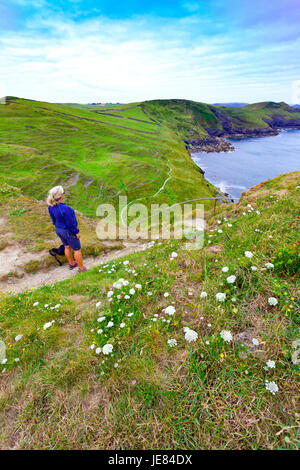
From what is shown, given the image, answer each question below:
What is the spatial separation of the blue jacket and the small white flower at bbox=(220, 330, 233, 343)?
683 cm

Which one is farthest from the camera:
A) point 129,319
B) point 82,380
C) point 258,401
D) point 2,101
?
point 2,101

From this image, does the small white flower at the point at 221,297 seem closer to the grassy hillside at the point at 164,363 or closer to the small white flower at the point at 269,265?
the grassy hillside at the point at 164,363

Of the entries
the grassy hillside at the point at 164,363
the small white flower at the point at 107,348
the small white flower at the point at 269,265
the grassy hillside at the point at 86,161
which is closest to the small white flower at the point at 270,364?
the grassy hillside at the point at 164,363

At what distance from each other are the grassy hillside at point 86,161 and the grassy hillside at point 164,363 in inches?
2575

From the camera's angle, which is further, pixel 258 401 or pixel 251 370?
pixel 251 370

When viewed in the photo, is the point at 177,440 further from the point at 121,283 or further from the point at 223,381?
the point at 121,283

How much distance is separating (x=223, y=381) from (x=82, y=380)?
2544 millimetres

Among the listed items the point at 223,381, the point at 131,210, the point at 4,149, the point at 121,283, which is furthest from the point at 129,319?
the point at 4,149

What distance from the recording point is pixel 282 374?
323cm

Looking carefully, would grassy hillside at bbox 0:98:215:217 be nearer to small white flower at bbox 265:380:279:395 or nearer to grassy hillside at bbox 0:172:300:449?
grassy hillside at bbox 0:172:300:449

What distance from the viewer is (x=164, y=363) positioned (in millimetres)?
3729

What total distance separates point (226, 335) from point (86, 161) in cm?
11355

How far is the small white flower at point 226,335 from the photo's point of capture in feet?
12.0
